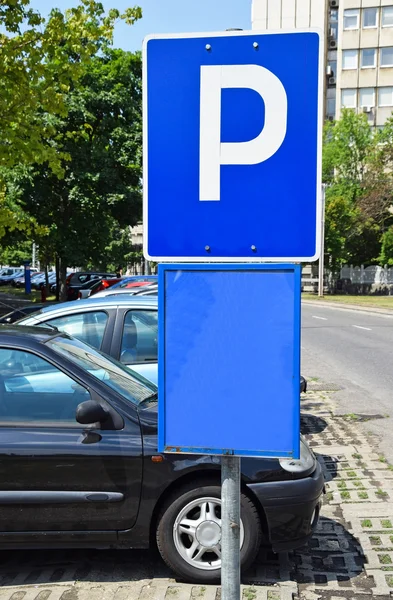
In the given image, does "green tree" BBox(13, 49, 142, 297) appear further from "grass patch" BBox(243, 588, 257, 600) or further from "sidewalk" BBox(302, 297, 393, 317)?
"grass patch" BBox(243, 588, 257, 600)

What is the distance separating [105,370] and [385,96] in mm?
59770

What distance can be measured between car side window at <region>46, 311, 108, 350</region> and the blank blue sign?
4.28 m

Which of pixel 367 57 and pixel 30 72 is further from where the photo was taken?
pixel 367 57

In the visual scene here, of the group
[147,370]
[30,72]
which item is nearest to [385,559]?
[147,370]

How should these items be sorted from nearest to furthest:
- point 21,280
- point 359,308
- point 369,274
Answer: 1. point 359,308
2. point 369,274
3. point 21,280

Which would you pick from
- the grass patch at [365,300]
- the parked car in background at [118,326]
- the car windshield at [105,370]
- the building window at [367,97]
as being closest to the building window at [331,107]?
the building window at [367,97]

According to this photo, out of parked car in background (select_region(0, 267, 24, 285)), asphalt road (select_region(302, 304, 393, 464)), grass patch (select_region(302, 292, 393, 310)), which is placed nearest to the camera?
asphalt road (select_region(302, 304, 393, 464))

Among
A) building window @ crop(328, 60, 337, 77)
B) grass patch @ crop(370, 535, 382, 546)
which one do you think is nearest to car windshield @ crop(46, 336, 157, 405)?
grass patch @ crop(370, 535, 382, 546)

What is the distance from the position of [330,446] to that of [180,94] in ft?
17.6

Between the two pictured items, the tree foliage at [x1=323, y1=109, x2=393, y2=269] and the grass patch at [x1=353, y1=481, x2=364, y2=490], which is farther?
the tree foliage at [x1=323, y1=109, x2=393, y2=269]

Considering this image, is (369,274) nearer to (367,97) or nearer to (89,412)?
(367,97)

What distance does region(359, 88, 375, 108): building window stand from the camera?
58.5m

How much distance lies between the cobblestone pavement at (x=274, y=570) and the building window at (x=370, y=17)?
194 feet

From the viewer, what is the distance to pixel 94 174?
27938mm
